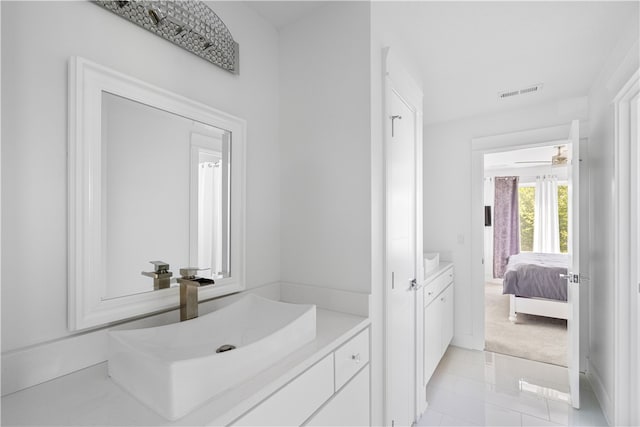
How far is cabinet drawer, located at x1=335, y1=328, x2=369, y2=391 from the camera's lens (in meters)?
1.19

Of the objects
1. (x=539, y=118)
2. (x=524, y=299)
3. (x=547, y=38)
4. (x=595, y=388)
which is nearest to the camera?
(x=547, y=38)

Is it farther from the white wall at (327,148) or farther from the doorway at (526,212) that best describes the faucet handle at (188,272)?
the doorway at (526,212)

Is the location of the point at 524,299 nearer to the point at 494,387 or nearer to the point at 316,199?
the point at 494,387

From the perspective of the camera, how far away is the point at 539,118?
284 centimetres

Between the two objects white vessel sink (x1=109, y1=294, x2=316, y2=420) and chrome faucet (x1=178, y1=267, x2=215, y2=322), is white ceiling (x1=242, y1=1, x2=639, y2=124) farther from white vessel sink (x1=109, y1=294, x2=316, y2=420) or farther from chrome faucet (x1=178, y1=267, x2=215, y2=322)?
white vessel sink (x1=109, y1=294, x2=316, y2=420)

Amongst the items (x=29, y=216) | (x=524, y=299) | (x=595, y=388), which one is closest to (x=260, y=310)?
(x=29, y=216)

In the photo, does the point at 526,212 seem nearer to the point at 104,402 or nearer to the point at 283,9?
the point at 283,9

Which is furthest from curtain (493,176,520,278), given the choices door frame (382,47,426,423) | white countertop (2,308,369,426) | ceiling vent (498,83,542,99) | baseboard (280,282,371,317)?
white countertop (2,308,369,426)

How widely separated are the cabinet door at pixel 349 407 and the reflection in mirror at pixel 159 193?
71cm

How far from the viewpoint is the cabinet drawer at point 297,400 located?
833mm

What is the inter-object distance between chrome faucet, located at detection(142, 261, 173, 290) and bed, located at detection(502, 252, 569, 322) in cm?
409

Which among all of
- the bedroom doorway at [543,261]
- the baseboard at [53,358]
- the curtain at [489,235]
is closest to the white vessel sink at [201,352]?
the baseboard at [53,358]

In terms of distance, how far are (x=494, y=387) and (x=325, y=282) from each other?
1890 mm

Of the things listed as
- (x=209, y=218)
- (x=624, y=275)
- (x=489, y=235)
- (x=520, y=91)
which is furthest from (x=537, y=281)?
(x=209, y=218)
